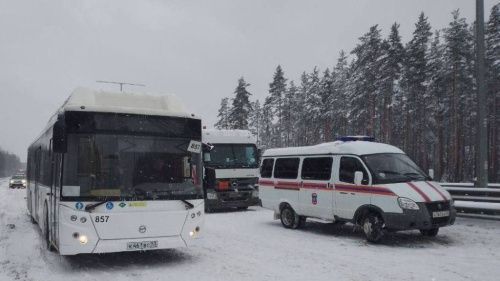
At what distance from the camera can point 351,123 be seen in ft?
187

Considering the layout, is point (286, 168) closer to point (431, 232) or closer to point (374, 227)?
point (374, 227)

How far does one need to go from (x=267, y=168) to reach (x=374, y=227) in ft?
17.7

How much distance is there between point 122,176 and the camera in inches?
351

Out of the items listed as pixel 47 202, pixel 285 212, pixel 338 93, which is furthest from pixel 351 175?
pixel 338 93

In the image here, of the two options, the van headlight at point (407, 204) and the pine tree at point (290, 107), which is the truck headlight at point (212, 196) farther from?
the pine tree at point (290, 107)

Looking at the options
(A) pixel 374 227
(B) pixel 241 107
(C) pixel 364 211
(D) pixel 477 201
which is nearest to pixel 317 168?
(C) pixel 364 211


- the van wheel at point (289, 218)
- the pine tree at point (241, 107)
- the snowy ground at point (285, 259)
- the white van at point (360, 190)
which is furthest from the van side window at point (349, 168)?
the pine tree at point (241, 107)

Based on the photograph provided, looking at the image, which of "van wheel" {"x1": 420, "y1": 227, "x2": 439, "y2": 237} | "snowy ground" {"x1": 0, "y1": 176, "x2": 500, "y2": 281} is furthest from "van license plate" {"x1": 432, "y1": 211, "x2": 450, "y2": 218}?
"van wheel" {"x1": 420, "y1": 227, "x2": 439, "y2": 237}

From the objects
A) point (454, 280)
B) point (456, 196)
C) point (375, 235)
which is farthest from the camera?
point (456, 196)

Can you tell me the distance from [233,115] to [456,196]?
5057 cm

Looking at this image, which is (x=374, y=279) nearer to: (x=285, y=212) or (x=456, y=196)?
(x=285, y=212)

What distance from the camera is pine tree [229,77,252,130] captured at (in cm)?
6544

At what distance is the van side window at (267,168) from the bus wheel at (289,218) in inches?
55.8

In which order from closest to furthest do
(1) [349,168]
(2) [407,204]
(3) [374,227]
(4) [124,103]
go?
(4) [124,103] < (2) [407,204] < (3) [374,227] < (1) [349,168]
